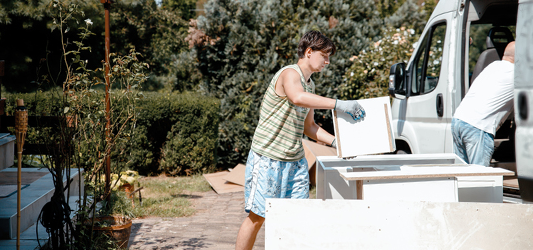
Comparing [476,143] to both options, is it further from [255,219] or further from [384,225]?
[255,219]

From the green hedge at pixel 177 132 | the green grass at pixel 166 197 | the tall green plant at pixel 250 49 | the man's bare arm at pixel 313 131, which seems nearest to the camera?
the man's bare arm at pixel 313 131

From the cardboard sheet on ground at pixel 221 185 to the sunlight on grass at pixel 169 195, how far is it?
96mm

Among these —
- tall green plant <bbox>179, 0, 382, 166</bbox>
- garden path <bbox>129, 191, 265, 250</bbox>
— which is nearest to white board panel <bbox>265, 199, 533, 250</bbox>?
garden path <bbox>129, 191, 265, 250</bbox>

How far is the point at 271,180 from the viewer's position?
8.81ft

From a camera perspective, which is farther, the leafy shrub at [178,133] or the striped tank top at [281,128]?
the leafy shrub at [178,133]

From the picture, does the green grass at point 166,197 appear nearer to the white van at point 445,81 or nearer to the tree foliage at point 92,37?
the white van at point 445,81

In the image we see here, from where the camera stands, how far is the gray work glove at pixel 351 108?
252 centimetres

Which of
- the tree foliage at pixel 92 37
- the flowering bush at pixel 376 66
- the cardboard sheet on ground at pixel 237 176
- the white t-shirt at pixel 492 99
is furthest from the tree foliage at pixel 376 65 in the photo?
the tree foliage at pixel 92 37

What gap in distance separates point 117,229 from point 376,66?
4978mm

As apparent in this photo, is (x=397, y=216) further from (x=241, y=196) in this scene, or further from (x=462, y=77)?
(x=241, y=196)

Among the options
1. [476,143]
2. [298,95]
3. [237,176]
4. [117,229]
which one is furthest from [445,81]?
→ [237,176]

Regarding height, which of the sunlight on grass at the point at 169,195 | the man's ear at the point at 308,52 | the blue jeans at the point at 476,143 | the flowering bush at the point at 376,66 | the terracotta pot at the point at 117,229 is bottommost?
the sunlight on grass at the point at 169,195

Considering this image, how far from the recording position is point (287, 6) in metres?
7.57

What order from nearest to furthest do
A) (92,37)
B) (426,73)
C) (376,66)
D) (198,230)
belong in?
(426,73), (198,230), (376,66), (92,37)
